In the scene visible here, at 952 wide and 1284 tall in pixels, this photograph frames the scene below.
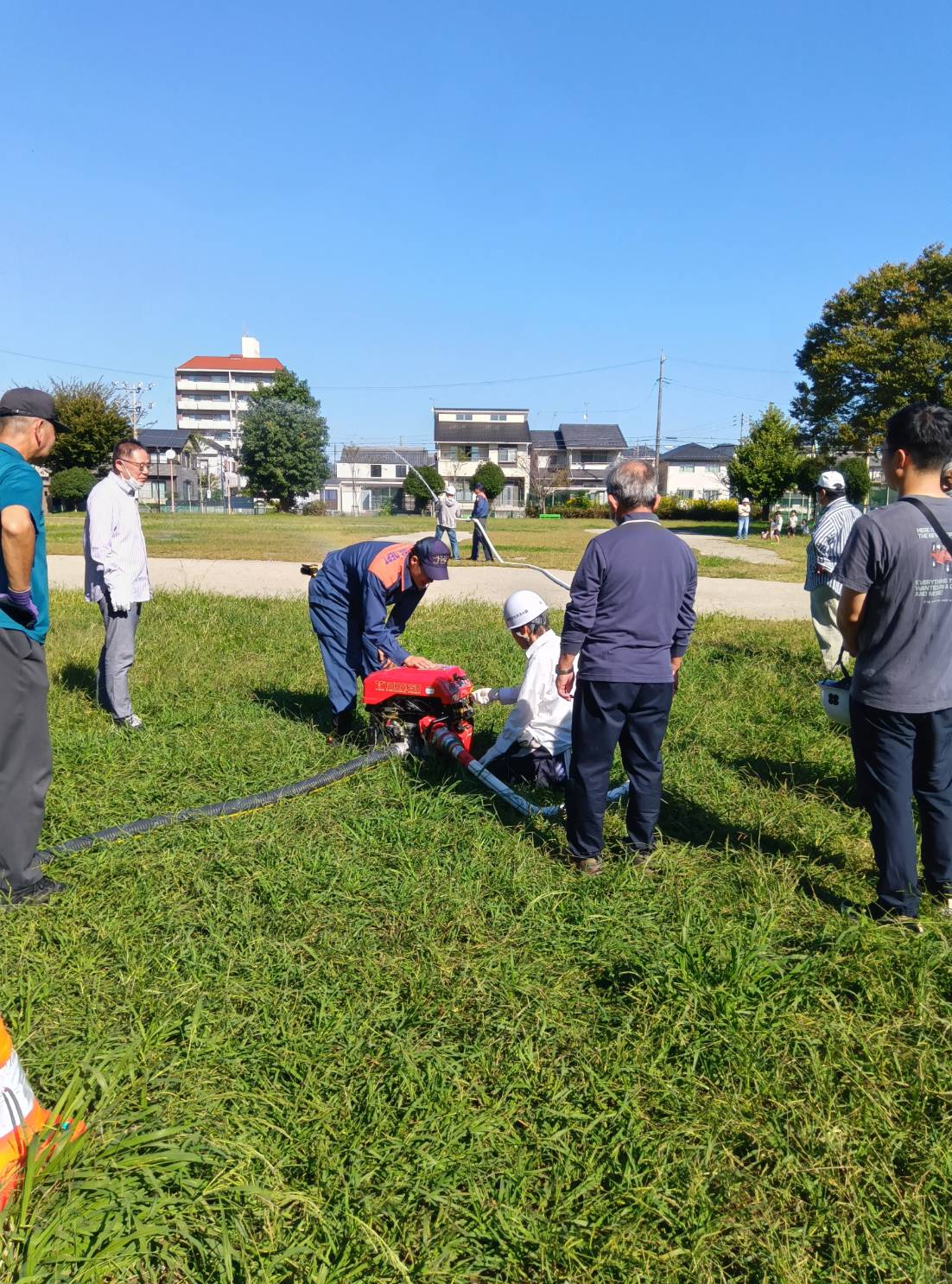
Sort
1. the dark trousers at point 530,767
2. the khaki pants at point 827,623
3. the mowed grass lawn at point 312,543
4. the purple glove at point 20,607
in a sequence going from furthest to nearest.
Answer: the mowed grass lawn at point 312,543, the khaki pants at point 827,623, the dark trousers at point 530,767, the purple glove at point 20,607

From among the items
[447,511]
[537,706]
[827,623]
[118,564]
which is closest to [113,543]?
[118,564]

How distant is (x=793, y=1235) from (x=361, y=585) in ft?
13.5

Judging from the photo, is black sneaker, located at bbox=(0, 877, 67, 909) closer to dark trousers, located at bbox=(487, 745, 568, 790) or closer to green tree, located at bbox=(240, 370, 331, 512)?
dark trousers, located at bbox=(487, 745, 568, 790)

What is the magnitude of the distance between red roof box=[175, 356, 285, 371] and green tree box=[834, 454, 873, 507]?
3245 inches

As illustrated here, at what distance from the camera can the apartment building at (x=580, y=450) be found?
262 ft

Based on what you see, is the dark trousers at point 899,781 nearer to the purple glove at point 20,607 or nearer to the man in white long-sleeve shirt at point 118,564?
the purple glove at point 20,607

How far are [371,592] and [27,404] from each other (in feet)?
7.21

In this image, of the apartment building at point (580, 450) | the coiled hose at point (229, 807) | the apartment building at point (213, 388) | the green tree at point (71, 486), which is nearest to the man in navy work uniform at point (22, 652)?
the coiled hose at point (229, 807)

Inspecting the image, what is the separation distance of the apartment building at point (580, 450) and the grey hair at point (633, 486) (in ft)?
242

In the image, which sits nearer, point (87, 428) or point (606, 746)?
point (606, 746)

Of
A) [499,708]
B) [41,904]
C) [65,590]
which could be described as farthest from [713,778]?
[65,590]

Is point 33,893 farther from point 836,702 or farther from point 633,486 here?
point 836,702

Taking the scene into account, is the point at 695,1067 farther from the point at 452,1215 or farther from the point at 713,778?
the point at 713,778

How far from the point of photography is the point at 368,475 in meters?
84.6
